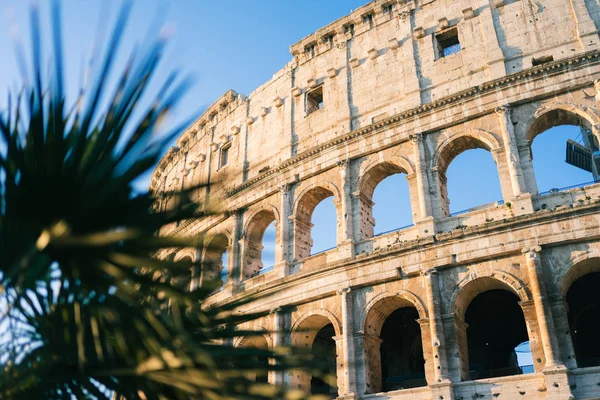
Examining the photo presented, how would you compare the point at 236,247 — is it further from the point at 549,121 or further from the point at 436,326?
the point at 549,121

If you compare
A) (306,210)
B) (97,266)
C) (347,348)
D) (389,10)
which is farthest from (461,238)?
(97,266)

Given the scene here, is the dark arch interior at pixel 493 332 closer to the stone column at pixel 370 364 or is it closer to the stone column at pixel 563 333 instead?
the stone column at pixel 370 364

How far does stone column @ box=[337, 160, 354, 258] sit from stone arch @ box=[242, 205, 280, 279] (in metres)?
2.57

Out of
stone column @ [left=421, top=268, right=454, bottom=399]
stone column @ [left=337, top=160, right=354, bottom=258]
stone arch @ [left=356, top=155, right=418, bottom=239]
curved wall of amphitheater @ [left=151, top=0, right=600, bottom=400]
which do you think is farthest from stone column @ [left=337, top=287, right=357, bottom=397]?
stone column @ [left=421, top=268, right=454, bottom=399]

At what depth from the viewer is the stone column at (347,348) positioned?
45.1 feet

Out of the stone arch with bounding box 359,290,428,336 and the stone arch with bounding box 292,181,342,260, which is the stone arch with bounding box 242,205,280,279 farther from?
the stone arch with bounding box 359,290,428,336

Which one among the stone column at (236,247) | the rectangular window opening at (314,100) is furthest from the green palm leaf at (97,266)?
the rectangular window opening at (314,100)

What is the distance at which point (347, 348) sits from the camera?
14.2m

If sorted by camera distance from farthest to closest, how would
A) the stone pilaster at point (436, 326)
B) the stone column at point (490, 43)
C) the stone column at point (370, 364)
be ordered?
1. the stone column at point (490, 43)
2. the stone column at point (370, 364)
3. the stone pilaster at point (436, 326)

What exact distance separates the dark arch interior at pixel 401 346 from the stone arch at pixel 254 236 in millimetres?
4618

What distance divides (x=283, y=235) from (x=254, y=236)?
6.42ft

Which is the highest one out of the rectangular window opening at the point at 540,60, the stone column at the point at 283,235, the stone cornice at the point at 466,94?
the rectangular window opening at the point at 540,60

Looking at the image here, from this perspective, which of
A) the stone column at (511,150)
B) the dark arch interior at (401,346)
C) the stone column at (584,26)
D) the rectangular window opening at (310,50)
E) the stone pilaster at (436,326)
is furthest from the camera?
the rectangular window opening at (310,50)

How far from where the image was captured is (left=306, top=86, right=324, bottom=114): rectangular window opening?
1951 centimetres
